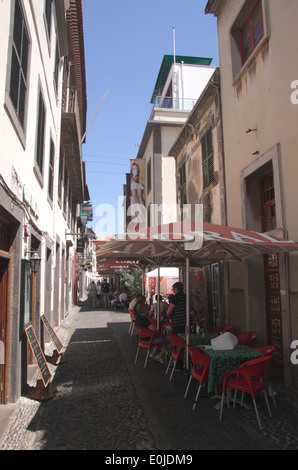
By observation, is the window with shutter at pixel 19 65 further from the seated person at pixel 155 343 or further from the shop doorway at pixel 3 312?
the seated person at pixel 155 343

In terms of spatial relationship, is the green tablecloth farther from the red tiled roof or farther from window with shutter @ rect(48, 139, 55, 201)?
the red tiled roof

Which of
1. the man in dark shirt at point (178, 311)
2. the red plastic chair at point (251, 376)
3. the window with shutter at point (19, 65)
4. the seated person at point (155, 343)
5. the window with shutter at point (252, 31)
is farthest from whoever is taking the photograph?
the window with shutter at point (252, 31)

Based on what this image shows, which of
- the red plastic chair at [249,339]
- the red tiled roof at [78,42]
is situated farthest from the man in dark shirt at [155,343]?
the red tiled roof at [78,42]

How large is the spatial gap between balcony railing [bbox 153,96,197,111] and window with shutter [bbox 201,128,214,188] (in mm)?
11030

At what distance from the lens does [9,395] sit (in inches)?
185

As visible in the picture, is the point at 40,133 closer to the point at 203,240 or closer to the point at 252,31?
the point at 203,240

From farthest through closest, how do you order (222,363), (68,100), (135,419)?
(68,100)
(222,363)
(135,419)

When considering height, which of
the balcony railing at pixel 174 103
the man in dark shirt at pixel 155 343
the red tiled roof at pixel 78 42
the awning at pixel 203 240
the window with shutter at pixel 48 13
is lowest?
the man in dark shirt at pixel 155 343

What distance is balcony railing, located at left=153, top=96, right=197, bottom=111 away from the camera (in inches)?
811

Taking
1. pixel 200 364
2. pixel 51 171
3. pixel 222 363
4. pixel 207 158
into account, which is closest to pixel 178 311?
pixel 200 364

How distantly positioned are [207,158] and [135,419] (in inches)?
297

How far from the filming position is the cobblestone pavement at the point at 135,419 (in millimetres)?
3748

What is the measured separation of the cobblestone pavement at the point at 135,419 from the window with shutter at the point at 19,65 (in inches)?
164

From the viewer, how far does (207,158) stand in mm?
10148
